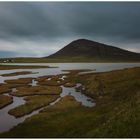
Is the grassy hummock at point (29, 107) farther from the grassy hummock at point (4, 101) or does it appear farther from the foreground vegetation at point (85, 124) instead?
the grassy hummock at point (4, 101)

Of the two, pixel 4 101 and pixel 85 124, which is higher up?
pixel 85 124

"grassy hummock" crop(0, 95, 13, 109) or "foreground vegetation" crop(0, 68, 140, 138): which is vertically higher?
"foreground vegetation" crop(0, 68, 140, 138)

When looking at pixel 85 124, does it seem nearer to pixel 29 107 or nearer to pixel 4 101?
pixel 29 107

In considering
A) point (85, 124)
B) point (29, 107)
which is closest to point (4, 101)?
point (29, 107)

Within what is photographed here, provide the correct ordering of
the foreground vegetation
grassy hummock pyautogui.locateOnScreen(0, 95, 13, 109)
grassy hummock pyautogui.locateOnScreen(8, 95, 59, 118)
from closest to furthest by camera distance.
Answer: the foreground vegetation, grassy hummock pyautogui.locateOnScreen(8, 95, 59, 118), grassy hummock pyautogui.locateOnScreen(0, 95, 13, 109)

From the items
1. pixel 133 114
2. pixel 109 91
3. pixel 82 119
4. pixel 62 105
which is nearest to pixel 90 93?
pixel 109 91

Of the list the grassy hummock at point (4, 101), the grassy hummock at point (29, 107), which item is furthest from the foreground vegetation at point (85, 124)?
the grassy hummock at point (4, 101)

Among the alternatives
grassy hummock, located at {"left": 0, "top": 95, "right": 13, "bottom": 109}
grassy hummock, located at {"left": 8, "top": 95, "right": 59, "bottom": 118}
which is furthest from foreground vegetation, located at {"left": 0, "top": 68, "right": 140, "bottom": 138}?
grassy hummock, located at {"left": 0, "top": 95, "right": 13, "bottom": 109}

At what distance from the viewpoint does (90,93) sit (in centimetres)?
6931

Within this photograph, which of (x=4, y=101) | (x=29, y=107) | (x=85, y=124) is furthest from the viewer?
(x=4, y=101)

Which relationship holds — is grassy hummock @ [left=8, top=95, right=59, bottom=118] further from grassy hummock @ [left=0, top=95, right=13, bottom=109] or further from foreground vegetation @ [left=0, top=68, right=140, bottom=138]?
grassy hummock @ [left=0, top=95, right=13, bottom=109]

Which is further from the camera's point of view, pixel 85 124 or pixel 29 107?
pixel 29 107

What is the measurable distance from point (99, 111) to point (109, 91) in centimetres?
2298

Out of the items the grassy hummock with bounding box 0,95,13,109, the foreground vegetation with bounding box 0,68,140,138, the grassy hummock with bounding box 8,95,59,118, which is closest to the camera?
the foreground vegetation with bounding box 0,68,140,138
